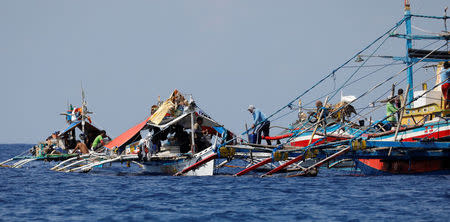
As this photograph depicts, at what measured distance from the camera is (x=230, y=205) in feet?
51.9

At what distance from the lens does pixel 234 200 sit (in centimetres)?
1670

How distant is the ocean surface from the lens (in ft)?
46.2

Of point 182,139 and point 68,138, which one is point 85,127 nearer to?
point 68,138

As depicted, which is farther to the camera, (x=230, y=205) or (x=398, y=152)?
(x=398, y=152)

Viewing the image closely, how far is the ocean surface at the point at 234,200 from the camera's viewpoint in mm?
14094

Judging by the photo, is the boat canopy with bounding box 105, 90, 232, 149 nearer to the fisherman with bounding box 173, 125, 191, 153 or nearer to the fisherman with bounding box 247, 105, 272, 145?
the fisherman with bounding box 173, 125, 191, 153

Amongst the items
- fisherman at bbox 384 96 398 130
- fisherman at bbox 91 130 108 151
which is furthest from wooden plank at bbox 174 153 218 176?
fisherman at bbox 91 130 108 151

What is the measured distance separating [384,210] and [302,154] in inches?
318

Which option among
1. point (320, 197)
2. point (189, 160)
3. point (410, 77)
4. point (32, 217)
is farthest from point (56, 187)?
point (410, 77)

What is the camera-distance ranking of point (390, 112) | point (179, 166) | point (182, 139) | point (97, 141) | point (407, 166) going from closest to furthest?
point (407, 166) → point (179, 166) → point (390, 112) → point (182, 139) → point (97, 141)

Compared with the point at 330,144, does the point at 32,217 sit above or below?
below

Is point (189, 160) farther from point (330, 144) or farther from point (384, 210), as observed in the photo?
point (384, 210)

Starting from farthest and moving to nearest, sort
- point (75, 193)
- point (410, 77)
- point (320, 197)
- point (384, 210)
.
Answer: point (410, 77) < point (75, 193) < point (320, 197) < point (384, 210)

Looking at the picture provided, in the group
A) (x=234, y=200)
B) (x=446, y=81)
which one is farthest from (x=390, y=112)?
(x=234, y=200)
